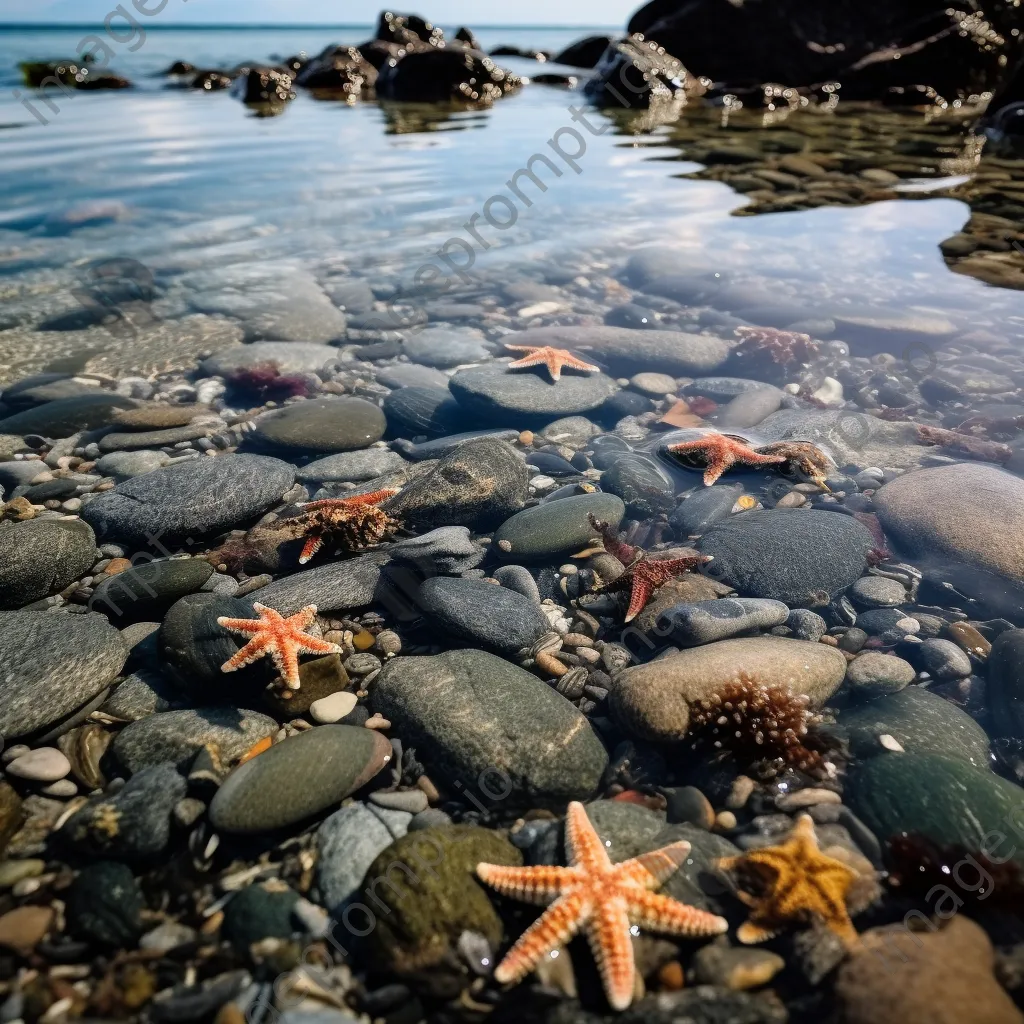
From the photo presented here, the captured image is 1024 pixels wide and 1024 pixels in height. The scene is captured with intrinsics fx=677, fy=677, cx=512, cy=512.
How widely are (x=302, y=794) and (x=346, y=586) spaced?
158cm

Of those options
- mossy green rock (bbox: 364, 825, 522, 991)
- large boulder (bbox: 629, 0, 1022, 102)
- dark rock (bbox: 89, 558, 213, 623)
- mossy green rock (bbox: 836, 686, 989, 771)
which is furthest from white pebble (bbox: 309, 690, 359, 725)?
large boulder (bbox: 629, 0, 1022, 102)

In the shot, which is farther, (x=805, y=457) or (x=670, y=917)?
(x=805, y=457)

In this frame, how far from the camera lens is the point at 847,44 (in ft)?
84.6

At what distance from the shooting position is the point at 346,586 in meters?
4.56

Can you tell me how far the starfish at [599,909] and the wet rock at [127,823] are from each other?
1504mm

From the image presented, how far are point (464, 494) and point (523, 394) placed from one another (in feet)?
6.57

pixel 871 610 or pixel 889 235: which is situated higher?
pixel 889 235

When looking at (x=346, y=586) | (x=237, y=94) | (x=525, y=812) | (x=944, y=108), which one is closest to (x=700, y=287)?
(x=346, y=586)

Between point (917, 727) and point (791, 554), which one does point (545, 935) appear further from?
point (791, 554)

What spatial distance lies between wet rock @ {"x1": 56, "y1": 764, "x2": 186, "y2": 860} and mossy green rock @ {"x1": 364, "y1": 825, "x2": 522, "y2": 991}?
1.00m

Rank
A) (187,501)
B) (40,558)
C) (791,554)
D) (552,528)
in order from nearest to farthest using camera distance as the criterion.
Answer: (40,558) → (791,554) → (552,528) → (187,501)

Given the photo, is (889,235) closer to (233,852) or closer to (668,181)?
(668,181)

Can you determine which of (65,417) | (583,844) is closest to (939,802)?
(583,844)

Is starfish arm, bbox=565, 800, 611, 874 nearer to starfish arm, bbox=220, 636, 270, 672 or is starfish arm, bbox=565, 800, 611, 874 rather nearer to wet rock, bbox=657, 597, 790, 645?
wet rock, bbox=657, 597, 790, 645
